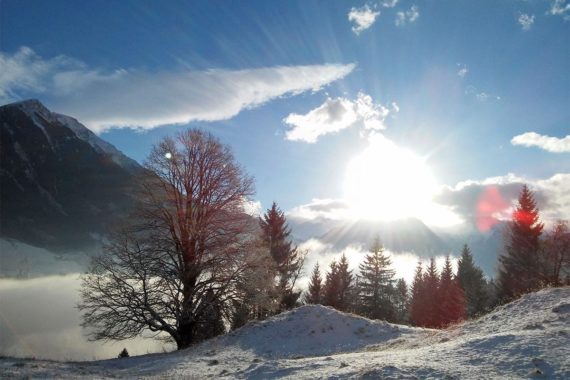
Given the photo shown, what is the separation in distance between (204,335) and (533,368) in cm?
1748

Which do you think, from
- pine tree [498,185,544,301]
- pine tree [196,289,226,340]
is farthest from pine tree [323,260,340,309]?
pine tree [196,289,226,340]

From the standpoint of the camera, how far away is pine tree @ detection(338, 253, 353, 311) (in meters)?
49.5

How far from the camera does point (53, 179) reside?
164 m

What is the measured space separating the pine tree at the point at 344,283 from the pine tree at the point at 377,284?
5.34 ft

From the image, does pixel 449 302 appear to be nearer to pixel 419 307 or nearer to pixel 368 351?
pixel 419 307

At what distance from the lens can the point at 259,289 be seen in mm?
19734

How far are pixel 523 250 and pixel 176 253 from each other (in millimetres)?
36983

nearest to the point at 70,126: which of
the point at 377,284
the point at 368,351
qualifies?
the point at 377,284

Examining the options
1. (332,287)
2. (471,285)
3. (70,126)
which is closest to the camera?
(332,287)

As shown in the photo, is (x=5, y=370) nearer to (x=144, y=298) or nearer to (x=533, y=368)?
(x=144, y=298)

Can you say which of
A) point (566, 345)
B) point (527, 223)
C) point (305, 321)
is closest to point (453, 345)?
point (566, 345)

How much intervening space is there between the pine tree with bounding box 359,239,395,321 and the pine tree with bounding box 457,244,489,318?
878 centimetres

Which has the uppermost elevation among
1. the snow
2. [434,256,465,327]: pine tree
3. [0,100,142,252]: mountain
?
the snow

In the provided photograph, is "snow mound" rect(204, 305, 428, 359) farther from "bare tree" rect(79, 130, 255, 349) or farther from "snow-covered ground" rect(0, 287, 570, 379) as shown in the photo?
"bare tree" rect(79, 130, 255, 349)
